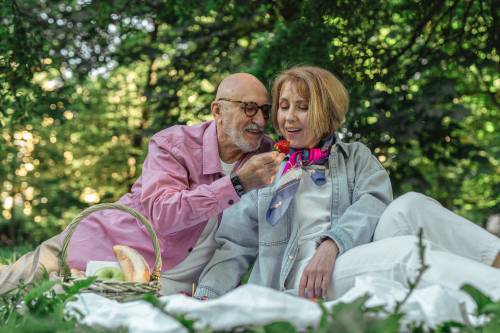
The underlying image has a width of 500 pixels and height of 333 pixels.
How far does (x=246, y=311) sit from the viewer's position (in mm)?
2174

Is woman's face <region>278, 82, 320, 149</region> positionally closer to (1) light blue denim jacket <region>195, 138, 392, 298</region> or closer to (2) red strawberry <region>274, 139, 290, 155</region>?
(2) red strawberry <region>274, 139, 290, 155</region>

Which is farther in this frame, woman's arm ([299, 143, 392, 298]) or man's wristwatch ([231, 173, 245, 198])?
man's wristwatch ([231, 173, 245, 198])

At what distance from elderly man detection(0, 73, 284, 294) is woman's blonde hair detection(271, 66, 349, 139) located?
1.31ft

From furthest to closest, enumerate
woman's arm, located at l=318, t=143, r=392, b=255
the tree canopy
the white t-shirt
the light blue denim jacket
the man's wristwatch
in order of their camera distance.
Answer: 1. the tree canopy
2. the man's wristwatch
3. the white t-shirt
4. the light blue denim jacket
5. woman's arm, located at l=318, t=143, r=392, b=255

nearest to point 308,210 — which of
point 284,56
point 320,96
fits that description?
point 320,96

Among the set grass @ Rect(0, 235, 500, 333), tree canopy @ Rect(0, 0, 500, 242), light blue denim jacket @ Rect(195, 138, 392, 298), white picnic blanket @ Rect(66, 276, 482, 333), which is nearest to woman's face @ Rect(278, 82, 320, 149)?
light blue denim jacket @ Rect(195, 138, 392, 298)

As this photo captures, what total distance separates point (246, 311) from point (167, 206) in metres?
1.77

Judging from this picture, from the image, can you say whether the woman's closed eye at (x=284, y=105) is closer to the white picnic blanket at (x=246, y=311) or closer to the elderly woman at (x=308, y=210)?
the elderly woman at (x=308, y=210)

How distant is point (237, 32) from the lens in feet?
26.3

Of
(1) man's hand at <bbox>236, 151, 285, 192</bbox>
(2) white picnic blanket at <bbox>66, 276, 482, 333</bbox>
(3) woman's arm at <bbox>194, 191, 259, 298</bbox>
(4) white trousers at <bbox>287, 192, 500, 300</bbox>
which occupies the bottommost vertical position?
(3) woman's arm at <bbox>194, 191, 259, 298</bbox>

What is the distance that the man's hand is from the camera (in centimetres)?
376

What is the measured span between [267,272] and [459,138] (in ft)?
12.1

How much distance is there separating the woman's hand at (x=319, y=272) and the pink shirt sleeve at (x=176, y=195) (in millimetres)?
622

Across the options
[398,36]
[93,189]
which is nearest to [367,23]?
[398,36]
